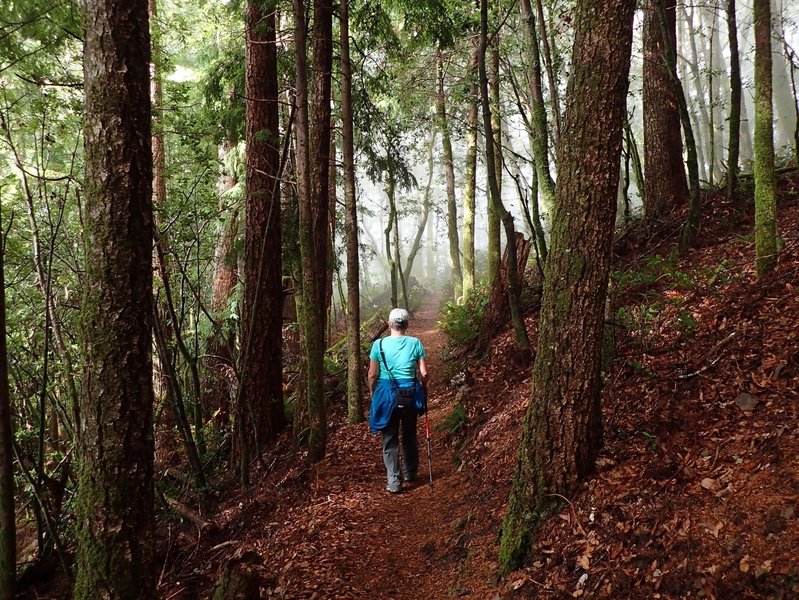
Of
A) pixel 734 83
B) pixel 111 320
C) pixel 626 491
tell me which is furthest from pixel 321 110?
pixel 626 491

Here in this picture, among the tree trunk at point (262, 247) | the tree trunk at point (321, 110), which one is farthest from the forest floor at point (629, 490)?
the tree trunk at point (321, 110)

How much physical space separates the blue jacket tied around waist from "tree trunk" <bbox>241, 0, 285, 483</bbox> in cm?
244

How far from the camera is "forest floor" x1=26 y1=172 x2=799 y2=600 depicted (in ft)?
→ 9.53

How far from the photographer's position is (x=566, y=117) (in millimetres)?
3684

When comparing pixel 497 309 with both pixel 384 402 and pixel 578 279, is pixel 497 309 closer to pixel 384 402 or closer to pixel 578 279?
pixel 384 402

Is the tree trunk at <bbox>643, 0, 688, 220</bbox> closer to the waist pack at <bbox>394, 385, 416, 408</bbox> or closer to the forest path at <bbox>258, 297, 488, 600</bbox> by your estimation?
the waist pack at <bbox>394, 385, 416, 408</bbox>

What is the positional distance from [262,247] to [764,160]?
6.46 m

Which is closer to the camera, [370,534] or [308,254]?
[370,534]

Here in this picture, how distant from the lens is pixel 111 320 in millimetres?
2896

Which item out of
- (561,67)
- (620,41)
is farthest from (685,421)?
(561,67)

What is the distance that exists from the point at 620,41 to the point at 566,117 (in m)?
0.59

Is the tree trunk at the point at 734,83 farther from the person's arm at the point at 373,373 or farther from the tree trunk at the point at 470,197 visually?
the tree trunk at the point at 470,197

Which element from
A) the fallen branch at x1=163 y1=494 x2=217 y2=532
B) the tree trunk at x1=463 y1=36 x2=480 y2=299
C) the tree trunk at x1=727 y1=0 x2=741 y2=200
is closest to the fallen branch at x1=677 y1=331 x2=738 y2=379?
the tree trunk at x1=727 y1=0 x2=741 y2=200

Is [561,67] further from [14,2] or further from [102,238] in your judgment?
[102,238]
